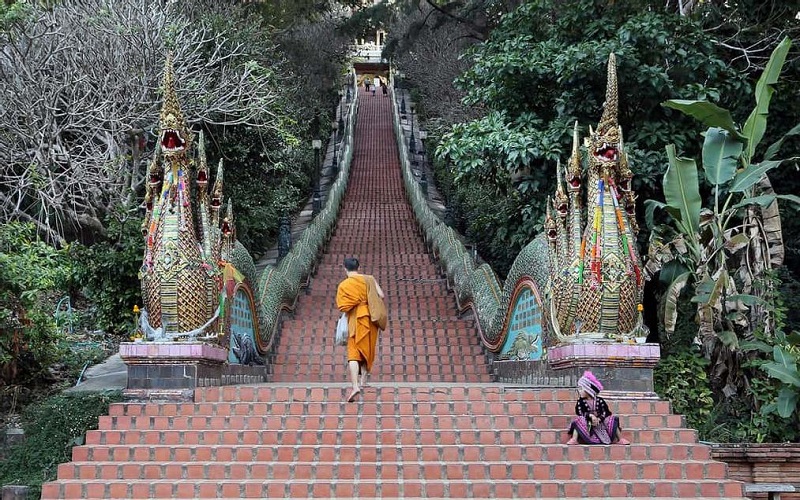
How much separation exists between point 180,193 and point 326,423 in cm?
288

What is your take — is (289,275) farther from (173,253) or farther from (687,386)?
(687,386)

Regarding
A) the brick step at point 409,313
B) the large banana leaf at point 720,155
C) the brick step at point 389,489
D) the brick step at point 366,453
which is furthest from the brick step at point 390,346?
the brick step at point 389,489

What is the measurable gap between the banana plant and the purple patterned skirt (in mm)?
2865

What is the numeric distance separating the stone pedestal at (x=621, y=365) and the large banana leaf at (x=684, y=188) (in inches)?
94.9

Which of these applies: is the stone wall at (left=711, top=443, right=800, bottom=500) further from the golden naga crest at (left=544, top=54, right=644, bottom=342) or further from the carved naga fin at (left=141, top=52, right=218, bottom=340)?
the carved naga fin at (left=141, top=52, right=218, bottom=340)

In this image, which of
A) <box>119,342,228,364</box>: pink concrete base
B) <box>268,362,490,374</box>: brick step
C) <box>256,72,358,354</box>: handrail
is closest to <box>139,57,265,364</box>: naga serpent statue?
<box>119,342,228,364</box>: pink concrete base

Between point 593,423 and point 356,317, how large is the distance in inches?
91.2

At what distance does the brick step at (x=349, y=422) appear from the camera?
8.41 metres

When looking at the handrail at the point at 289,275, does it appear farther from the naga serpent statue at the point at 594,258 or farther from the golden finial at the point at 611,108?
the golden finial at the point at 611,108

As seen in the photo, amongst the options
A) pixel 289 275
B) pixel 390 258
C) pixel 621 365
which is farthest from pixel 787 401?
pixel 390 258

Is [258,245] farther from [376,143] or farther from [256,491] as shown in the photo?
[376,143]

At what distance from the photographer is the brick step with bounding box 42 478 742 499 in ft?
23.9

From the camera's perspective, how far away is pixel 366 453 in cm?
790

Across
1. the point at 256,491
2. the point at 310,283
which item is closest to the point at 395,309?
the point at 310,283
